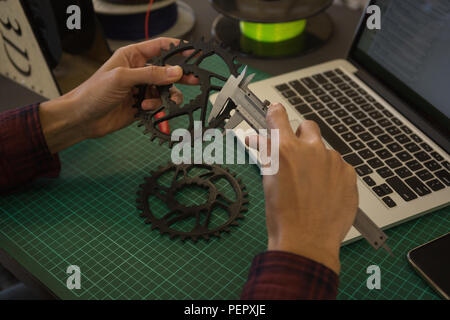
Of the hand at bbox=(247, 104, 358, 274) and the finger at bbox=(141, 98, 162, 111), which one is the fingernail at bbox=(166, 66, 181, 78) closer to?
the finger at bbox=(141, 98, 162, 111)

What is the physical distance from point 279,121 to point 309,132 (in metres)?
0.07

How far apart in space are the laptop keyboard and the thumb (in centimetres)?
40

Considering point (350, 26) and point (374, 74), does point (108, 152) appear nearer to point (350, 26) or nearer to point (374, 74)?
point (374, 74)

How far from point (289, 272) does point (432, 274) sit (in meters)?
0.34

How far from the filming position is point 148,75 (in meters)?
0.93

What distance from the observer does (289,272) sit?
0.68m

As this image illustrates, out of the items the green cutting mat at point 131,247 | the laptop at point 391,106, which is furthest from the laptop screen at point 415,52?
the green cutting mat at point 131,247

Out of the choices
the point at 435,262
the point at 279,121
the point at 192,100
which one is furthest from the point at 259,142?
the point at 435,262

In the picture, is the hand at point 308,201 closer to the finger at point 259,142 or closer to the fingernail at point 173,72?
the finger at point 259,142

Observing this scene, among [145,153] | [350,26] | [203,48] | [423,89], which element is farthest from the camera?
[350,26]

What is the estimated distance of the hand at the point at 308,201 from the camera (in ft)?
2.29

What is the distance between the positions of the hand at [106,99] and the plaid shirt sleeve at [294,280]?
48 cm
